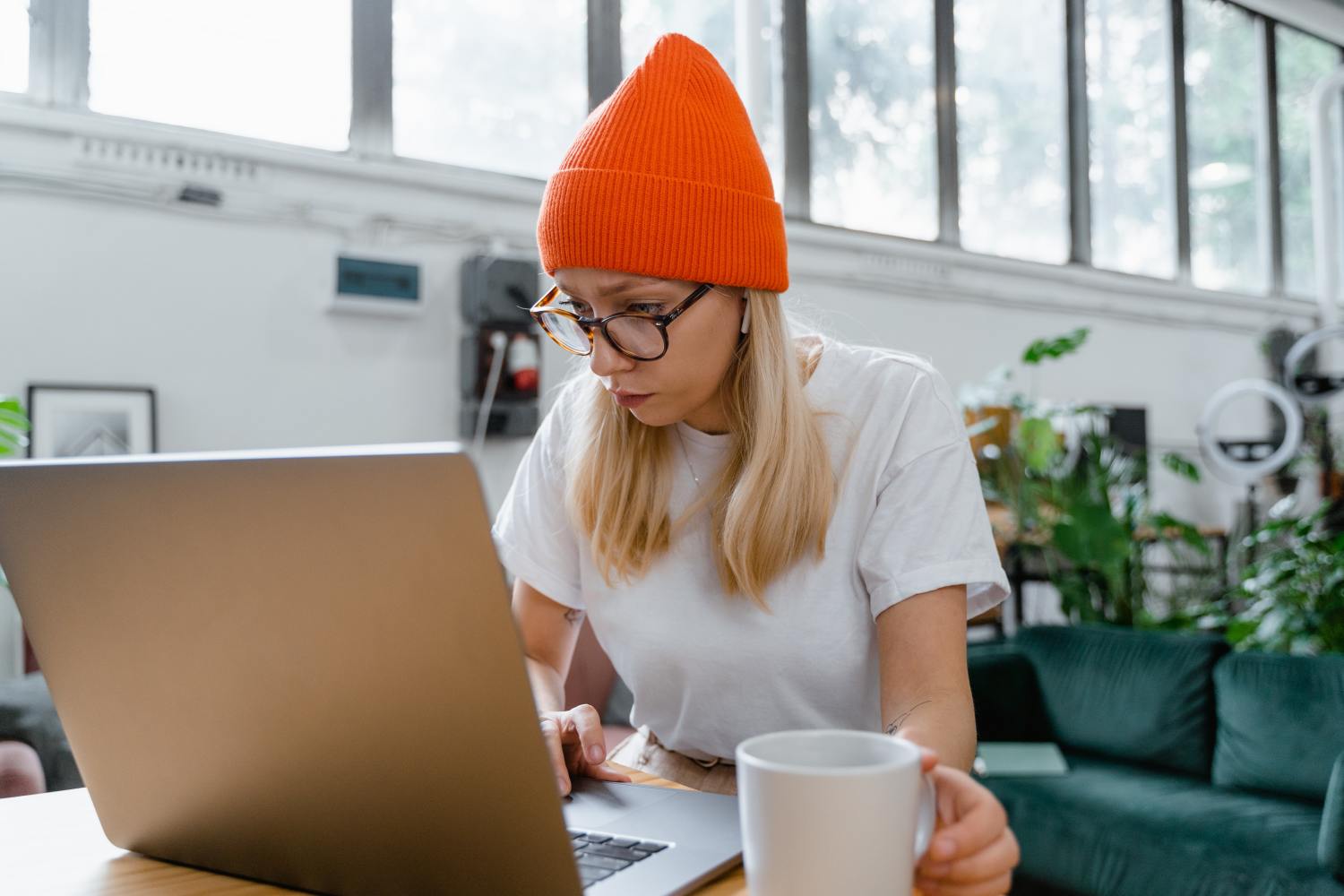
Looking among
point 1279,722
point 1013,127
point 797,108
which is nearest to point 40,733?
point 1279,722

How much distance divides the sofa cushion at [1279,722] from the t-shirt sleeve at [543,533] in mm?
1805

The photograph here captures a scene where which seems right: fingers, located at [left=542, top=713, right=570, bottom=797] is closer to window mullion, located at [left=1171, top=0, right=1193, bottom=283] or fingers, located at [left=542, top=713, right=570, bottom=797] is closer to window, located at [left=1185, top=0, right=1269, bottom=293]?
window mullion, located at [left=1171, top=0, right=1193, bottom=283]

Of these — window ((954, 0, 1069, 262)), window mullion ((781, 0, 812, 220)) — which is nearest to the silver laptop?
window mullion ((781, 0, 812, 220))

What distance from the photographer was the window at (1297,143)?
6801 millimetres

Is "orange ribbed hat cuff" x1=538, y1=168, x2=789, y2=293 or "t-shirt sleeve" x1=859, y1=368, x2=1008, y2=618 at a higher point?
"orange ribbed hat cuff" x1=538, y1=168, x2=789, y2=293

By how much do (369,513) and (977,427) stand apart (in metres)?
2.93

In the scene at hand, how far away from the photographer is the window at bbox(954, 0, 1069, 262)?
5070 millimetres

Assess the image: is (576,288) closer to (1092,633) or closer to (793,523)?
(793,523)

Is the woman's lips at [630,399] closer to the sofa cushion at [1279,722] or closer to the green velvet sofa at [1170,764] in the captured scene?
the green velvet sofa at [1170,764]

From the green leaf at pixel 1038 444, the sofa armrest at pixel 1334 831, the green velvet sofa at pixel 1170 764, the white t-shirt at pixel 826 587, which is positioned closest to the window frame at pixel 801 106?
the green leaf at pixel 1038 444

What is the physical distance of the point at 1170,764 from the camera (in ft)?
8.39

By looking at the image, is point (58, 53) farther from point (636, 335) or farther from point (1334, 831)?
point (1334, 831)

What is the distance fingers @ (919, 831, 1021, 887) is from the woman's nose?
0.58 meters

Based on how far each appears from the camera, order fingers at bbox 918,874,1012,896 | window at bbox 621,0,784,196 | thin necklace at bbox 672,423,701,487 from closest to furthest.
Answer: fingers at bbox 918,874,1012,896 < thin necklace at bbox 672,423,701,487 < window at bbox 621,0,784,196
